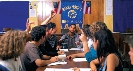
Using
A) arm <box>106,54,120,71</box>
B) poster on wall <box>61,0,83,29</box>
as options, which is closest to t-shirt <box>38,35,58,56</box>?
arm <box>106,54,120,71</box>

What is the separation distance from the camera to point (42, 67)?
2854 mm

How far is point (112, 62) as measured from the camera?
218 centimetres

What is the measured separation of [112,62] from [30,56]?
116 centimetres

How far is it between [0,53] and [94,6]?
7.34 meters

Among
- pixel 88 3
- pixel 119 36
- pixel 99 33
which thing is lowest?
pixel 119 36

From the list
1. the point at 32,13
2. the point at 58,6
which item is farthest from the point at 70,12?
the point at 32,13

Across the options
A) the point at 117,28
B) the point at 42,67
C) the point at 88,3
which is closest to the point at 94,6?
the point at 88,3

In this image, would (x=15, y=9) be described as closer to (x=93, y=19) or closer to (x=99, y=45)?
(x=93, y=19)

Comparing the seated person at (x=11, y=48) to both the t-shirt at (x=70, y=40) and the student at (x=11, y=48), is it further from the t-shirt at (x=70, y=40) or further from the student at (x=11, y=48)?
the t-shirt at (x=70, y=40)

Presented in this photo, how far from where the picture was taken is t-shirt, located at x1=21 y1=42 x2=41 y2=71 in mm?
2938

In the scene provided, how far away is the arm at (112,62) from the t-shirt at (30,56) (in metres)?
1.05

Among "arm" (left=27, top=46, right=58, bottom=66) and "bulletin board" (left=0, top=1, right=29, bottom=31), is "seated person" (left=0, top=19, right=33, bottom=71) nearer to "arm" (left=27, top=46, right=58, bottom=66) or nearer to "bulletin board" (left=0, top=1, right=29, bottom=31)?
"arm" (left=27, top=46, right=58, bottom=66)

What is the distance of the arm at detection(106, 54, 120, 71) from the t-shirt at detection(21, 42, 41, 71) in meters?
1.05

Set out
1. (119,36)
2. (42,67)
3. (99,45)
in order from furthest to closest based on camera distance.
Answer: (119,36) → (42,67) → (99,45)
